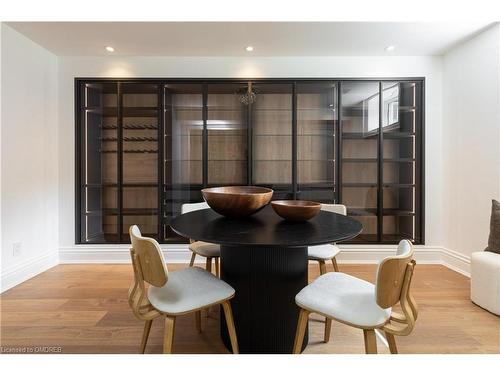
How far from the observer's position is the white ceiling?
2602 mm

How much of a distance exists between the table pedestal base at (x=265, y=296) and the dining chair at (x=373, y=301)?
0.19m

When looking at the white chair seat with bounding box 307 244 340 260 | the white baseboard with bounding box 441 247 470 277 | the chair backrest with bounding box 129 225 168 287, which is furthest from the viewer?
the white baseboard with bounding box 441 247 470 277

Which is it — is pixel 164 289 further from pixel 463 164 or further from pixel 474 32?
pixel 474 32

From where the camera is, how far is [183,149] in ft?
11.2

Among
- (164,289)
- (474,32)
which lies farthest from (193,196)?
(474,32)

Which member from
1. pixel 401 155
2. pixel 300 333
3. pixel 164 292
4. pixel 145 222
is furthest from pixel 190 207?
pixel 401 155

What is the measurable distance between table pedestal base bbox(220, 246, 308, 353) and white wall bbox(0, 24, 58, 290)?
244 centimetres

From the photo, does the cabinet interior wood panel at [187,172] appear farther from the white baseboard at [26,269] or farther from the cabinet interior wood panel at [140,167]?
the white baseboard at [26,269]

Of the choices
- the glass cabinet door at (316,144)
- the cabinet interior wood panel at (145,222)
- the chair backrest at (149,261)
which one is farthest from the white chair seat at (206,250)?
the glass cabinet door at (316,144)

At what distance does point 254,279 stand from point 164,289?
47cm

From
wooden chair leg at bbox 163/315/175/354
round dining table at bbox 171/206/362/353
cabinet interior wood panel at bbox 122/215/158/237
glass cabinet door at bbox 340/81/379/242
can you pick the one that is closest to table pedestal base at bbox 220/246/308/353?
round dining table at bbox 171/206/362/353

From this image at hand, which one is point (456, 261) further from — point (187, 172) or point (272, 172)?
point (187, 172)

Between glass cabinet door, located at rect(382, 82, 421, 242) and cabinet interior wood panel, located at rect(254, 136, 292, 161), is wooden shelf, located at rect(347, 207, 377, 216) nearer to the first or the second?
glass cabinet door, located at rect(382, 82, 421, 242)

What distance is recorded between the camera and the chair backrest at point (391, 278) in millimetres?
1084
